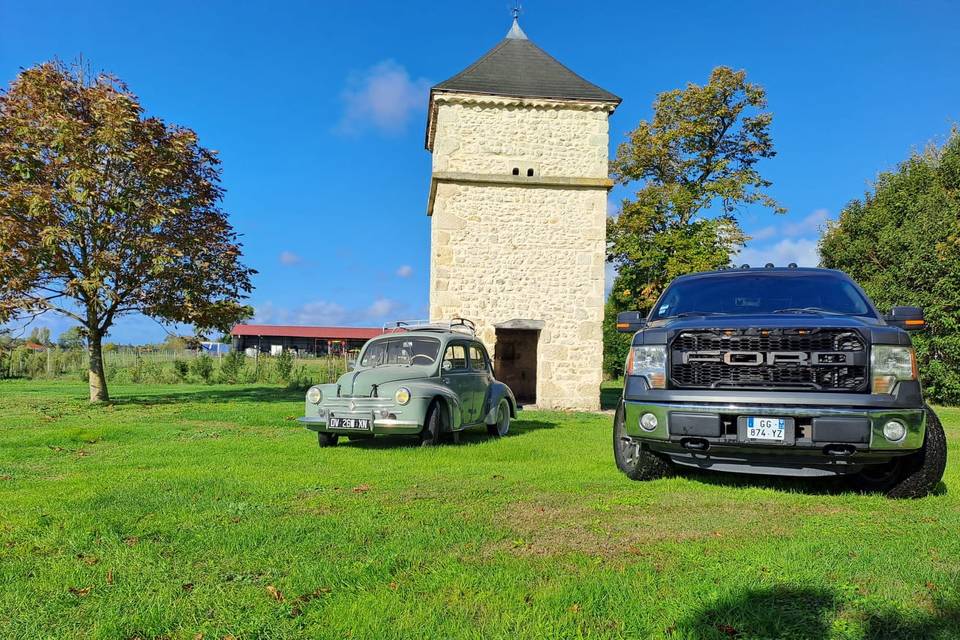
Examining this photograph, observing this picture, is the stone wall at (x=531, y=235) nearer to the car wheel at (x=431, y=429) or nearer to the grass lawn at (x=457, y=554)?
the car wheel at (x=431, y=429)

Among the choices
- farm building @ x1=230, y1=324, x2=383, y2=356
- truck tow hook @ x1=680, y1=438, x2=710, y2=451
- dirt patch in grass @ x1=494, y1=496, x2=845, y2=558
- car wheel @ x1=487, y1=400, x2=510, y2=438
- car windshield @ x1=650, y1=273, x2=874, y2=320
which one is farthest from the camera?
farm building @ x1=230, y1=324, x2=383, y2=356

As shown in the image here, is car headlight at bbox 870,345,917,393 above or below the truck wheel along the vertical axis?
above

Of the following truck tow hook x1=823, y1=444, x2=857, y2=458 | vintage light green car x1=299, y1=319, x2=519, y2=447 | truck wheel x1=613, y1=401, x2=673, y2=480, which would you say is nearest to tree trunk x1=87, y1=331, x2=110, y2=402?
vintage light green car x1=299, y1=319, x2=519, y2=447

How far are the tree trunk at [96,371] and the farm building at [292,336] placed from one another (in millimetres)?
34429

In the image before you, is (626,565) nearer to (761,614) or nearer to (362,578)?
(761,614)

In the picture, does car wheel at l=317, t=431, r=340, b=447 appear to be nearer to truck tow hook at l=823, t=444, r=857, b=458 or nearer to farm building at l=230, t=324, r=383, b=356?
truck tow hook at l=823, t=444, r=857, b=458

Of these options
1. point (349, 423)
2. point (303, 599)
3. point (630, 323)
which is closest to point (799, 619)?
point (303, 599)

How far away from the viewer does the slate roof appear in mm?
18062

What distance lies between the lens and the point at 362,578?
129 inches

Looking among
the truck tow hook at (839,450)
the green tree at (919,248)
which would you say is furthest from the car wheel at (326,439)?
the green tree at (919,248)

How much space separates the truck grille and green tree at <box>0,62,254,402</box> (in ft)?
42.4

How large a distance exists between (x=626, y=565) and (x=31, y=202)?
15.2 meters

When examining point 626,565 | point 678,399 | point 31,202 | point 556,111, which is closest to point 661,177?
point 556,111

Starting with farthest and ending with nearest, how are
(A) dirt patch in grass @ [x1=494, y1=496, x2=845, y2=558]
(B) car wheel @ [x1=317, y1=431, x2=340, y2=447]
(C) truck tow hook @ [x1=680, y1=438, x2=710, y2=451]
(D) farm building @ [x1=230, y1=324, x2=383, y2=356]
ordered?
1. (D) farm building @ [x1=230, y1=324, x2=383, y2=356]
2. (B) car wheel @ [x1=317, y1=431, x2=340, y2=447]
3. (C) truck tow hook @ [x1=680, y1=438, x2=710, y2=451]
4. (A) dirt patch in grass @ [x1=494, y1=496, x2=845, y2=558]
